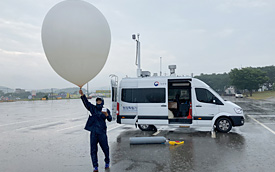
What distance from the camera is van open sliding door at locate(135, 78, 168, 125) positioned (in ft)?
32.7

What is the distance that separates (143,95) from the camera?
1034cm

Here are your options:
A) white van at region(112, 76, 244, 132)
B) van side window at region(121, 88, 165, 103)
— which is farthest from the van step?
van side window at region(121, 88, 165, 103)

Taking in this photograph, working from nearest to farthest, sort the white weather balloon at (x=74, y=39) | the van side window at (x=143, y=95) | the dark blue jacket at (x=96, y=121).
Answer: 1. the white weather balloon at (x=74, y=39)
2. the dark blue jacket at (x=96, y=121)
3. the van side window at (x=143, y=95)

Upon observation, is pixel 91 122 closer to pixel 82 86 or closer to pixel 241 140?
pixel 82 86

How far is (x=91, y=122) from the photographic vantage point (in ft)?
17.7

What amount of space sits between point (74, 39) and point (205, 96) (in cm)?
700

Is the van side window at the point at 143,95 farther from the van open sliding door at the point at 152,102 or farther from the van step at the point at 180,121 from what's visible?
the van step at the point at 180,121

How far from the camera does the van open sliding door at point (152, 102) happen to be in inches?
392

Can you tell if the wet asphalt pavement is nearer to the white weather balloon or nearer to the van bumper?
the van bumper

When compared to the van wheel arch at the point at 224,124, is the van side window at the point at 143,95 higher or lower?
higher

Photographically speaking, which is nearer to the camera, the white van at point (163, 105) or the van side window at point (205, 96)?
the white van at point (163, 105)

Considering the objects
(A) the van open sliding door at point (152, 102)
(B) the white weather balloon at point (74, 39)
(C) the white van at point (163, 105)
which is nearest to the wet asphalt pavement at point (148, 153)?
(C) the white van at point (163, 105)

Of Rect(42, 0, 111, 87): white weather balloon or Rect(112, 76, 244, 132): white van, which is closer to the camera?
Rect(42, 0, 111, 87): white weather balloon

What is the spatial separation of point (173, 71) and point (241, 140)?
4405 mm
